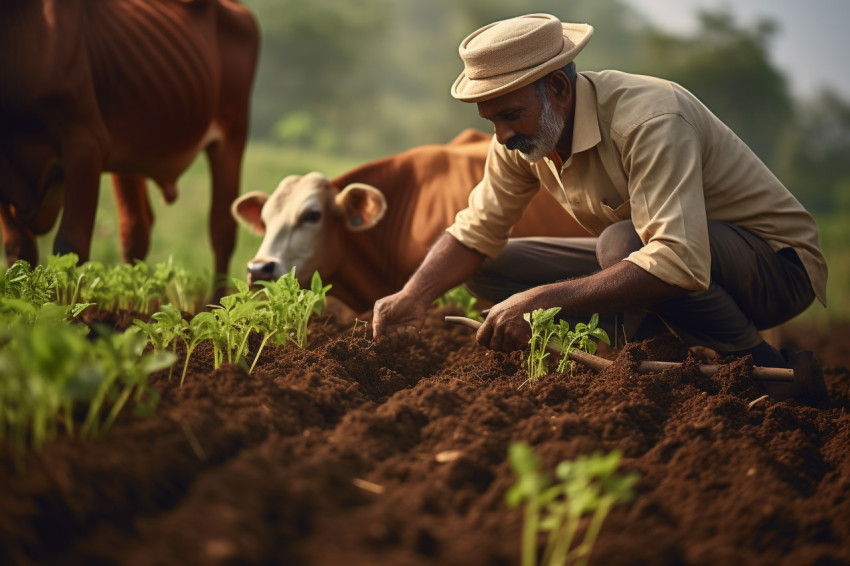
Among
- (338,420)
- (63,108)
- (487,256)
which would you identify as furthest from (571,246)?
(63,108)

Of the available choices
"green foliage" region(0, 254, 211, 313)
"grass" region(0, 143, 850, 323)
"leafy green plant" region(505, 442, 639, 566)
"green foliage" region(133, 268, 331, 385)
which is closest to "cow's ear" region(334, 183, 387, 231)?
"green foliage" region(0, 254, 211, 313)

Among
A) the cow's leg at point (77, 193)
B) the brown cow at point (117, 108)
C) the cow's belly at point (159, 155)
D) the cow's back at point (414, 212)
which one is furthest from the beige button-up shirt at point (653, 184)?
the cow's belly at point (159, 155)

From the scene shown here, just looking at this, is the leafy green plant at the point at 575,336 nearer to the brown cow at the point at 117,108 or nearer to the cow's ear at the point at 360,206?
the cow's ear at the point at 360,206

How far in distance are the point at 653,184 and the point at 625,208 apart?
0.33 metres

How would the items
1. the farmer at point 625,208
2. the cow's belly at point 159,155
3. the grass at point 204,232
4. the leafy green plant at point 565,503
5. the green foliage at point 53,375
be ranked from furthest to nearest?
1. the grass at point 204,232
2. the cow's belly at point 159,155
3. the farmer at point 625,208
4. the green foliage at point 53,375
5. the leafy green plant at point 565,503

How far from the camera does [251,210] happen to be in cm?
517

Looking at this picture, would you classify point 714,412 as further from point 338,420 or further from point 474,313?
point 474,313

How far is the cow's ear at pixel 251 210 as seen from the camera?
504 centimetres

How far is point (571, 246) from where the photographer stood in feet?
Result: 12.7

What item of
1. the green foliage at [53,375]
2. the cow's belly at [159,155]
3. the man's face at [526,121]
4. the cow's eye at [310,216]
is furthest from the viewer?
the cow's belly at [159,155]

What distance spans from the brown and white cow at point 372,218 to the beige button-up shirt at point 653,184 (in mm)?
1002

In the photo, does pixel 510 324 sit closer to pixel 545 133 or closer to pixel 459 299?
pixel 545 133

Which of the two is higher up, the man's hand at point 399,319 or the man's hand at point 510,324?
the man's hand at point 510,324

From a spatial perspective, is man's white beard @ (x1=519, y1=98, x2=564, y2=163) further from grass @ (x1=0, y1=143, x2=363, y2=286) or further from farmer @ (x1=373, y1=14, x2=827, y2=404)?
grass @ (x1=0, y1=143, x2=363, y2=286)
